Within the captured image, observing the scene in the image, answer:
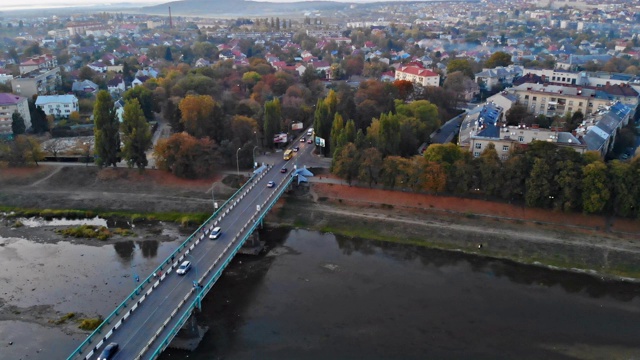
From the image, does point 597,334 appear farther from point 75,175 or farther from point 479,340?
point 75,175

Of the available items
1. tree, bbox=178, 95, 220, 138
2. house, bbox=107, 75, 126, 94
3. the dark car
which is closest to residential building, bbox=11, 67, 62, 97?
house, bbox=107, 75, 126, 94

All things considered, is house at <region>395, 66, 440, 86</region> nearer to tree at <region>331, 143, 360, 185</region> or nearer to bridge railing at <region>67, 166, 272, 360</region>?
tree at <region>331, 143, 360, 185</region>

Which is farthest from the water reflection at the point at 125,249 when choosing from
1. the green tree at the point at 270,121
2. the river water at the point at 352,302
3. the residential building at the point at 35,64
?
the residential building at the point at 35,64

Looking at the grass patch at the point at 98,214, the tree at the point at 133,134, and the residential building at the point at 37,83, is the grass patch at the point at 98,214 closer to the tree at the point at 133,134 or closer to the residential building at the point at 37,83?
the tree at the point at 133,134

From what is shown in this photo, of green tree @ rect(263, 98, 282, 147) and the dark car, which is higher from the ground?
green tree @ rect(263, 98, 282, 147)

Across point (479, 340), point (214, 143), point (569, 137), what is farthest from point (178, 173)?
point (569, 137)

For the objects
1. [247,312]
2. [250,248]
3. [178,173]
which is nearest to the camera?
[247,312]
